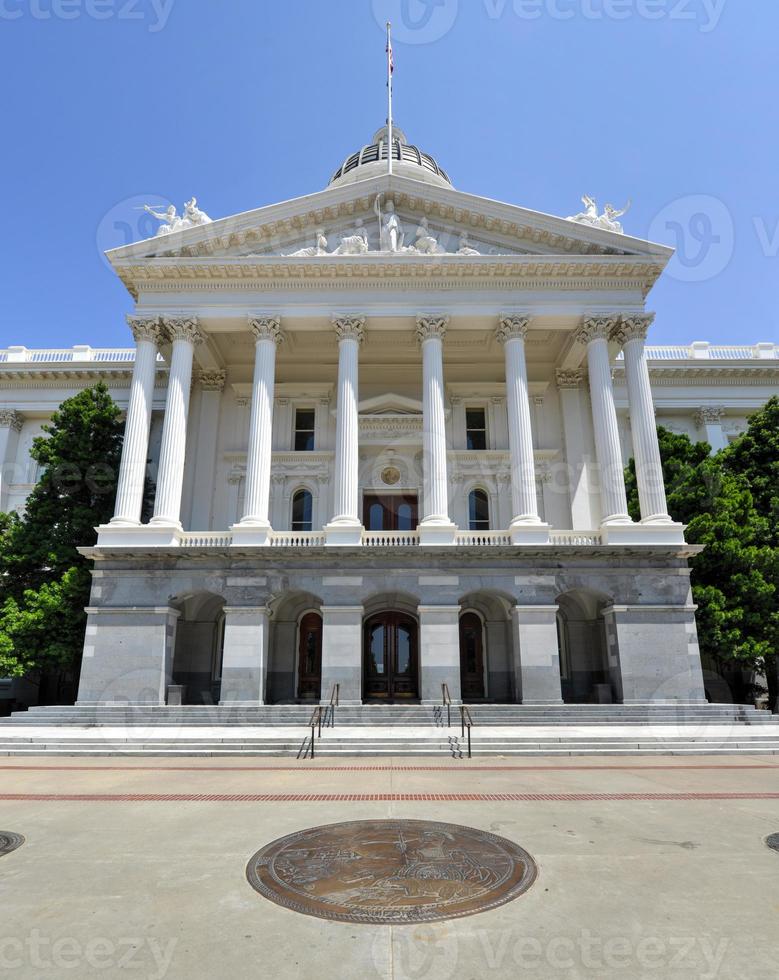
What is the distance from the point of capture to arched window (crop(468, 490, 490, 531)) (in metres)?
30.8

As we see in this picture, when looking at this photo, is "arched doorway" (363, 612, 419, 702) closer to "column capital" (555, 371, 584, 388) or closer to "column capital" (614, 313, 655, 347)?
"column capital" (555, 371, 584, 388)

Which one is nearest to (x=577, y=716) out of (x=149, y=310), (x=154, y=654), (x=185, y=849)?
(x=154, y=654)

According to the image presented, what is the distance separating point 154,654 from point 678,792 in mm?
18004

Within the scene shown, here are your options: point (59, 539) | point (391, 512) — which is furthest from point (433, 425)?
point (59, 539)

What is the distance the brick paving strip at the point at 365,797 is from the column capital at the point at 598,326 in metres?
20.6

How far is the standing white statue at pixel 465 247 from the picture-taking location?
2777 cm

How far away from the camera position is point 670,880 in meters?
6.21

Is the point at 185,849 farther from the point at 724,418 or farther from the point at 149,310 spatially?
the point at 724,418

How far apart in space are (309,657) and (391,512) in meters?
7.94

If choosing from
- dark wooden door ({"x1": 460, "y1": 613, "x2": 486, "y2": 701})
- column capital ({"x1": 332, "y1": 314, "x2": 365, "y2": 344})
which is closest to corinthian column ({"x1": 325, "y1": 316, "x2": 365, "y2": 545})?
column capital ({"x1": 332, "y1": 314, "x2": 365, "y2": 344})

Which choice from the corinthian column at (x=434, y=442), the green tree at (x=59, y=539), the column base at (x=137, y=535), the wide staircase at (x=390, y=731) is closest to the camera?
the wide staircase at (x=390, y=731)

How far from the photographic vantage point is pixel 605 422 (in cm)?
2650

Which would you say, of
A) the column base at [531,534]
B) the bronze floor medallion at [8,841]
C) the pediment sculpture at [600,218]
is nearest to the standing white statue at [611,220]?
the pediment sculpture at [600,218]

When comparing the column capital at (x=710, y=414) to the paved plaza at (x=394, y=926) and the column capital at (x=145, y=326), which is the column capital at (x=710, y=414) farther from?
the column capital at (x=145, y=326)
